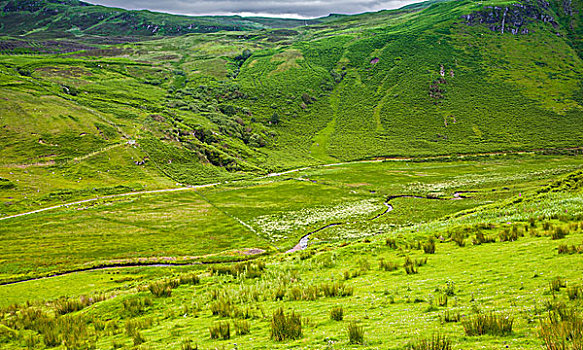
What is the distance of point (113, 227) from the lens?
64.2 m

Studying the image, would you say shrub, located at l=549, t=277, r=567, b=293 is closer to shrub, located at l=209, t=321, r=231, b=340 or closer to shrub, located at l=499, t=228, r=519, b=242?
shrub, located at l=209, t=321, r=231, b=340

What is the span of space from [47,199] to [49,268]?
1706 inches

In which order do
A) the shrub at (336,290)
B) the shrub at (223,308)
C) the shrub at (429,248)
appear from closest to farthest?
1. the shrub at (223,308)
2. the shrub at (336,290)
3. the shrub at (429,248)

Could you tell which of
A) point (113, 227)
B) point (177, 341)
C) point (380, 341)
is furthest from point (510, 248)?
point (113, 227)

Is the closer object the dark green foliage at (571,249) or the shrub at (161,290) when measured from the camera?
the dark green foliage at (571,249)

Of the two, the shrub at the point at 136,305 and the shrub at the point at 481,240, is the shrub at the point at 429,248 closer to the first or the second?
the shrub at the point at 481,240

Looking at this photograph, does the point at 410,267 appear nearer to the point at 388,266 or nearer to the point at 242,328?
the point at 388,266

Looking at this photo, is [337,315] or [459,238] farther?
[459,238]

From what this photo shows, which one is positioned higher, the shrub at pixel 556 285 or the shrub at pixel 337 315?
the shrub at pixel 556 285

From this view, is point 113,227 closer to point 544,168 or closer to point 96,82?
point 544,168

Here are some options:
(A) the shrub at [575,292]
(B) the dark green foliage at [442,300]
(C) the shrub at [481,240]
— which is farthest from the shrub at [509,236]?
(A) the shrub at [575,292]

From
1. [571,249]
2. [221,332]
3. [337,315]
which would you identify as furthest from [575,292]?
[221,332]

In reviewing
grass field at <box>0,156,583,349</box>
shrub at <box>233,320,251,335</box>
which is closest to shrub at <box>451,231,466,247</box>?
grass field at <box>0,156,583,349</box>

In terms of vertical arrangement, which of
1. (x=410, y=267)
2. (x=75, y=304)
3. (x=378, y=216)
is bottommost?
(x=378, y=216)
